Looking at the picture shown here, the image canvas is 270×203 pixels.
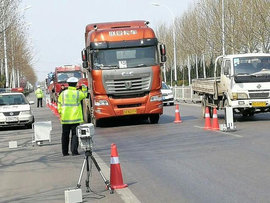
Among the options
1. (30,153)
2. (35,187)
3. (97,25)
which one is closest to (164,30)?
(97,25)

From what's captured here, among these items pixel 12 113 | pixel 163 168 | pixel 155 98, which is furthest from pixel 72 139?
pixel 12 113

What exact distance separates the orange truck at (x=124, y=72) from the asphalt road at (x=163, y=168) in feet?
8.66

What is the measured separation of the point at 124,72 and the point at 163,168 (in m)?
10.4

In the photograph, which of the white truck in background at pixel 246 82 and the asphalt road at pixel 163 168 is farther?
the white truck in background at pixel 246 82

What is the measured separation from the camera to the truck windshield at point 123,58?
69.2 feet

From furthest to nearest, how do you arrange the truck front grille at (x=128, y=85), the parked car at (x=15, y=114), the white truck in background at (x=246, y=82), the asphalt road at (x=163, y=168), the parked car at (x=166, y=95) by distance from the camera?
the parked car at (x=166, y=95)
the parked car at (x=15, y=114)
the truck front grille at (x=128, y=85)
the white truck in background at (x=246, y=82)
the asphalt road at (x=163, y=168)

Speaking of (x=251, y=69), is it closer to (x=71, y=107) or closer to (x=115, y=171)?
(x=71, y=107)

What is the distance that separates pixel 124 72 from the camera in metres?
20.9

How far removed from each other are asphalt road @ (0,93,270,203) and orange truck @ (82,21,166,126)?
264cm

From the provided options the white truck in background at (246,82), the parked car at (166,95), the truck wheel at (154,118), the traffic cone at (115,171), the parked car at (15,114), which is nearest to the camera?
the traffic cone at (115,171)

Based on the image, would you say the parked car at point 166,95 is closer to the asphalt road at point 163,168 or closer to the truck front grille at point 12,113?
the truck front grille at point 12,113

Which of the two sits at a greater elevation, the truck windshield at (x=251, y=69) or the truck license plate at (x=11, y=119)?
the truck windshield at (x=251, y=69)

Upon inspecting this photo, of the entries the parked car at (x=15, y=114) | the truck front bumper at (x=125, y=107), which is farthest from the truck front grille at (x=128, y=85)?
the parked car at (x=15, y=114)

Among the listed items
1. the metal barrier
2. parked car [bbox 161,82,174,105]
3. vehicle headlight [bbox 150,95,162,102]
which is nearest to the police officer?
vehicle headlight [bbox 150,95,162,102]
